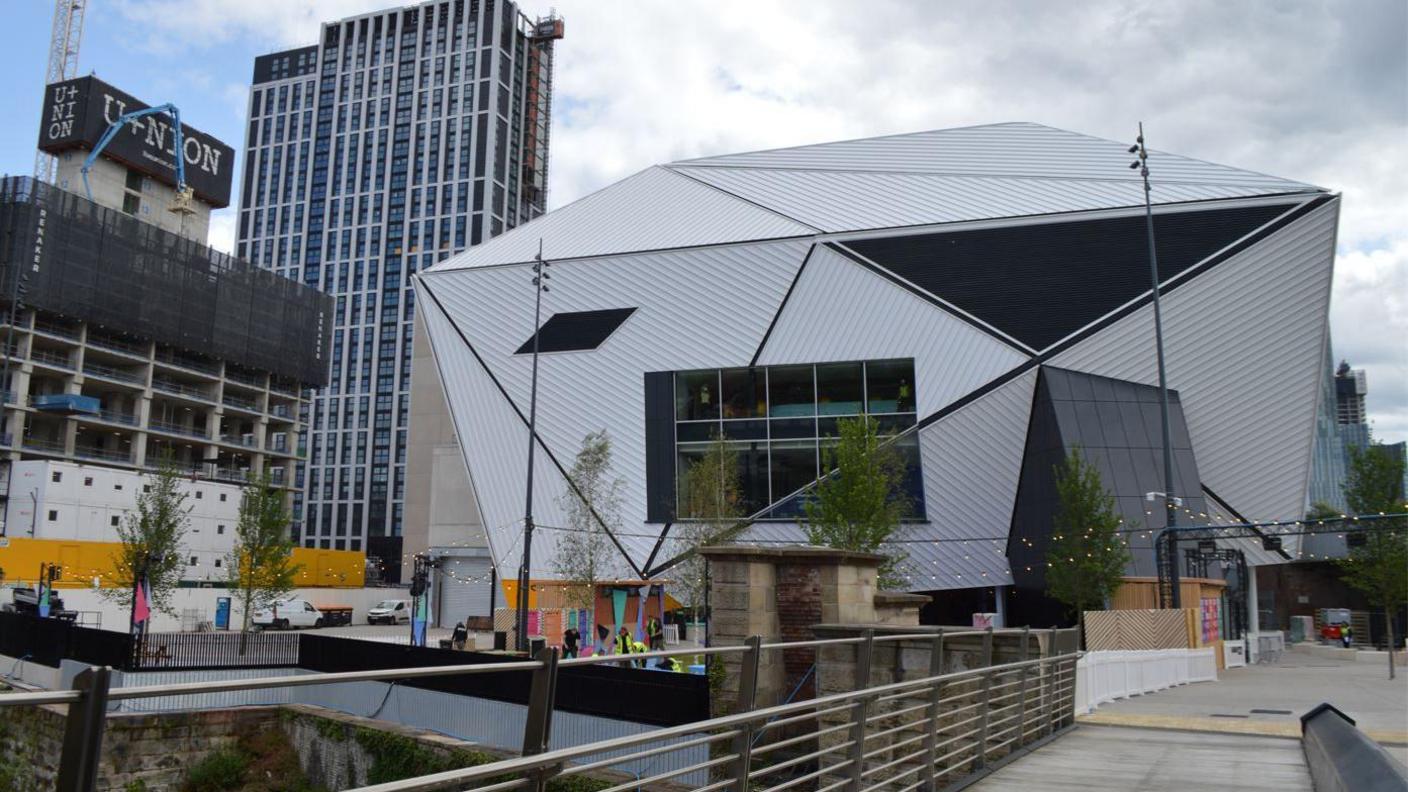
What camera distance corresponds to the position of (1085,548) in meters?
32.5

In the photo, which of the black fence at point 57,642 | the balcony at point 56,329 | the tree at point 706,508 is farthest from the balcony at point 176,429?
the black fence at point 57,642

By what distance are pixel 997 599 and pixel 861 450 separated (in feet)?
35.9

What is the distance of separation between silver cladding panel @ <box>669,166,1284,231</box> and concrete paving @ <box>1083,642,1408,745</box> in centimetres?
1712

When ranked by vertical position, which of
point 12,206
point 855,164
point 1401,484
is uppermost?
point 12,206

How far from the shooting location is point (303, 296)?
9250cm

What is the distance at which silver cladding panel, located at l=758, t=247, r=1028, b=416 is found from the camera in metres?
39.0

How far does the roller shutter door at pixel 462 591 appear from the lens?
5712cm

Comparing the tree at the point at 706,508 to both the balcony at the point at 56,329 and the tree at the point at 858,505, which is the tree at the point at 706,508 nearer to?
the tree at the point at 858,505

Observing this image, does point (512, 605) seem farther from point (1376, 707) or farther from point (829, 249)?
point (1376, 707)

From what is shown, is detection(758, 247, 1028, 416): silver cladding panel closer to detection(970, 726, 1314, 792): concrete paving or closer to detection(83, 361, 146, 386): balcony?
detection(970, 726, 1314, 792): concrete paving

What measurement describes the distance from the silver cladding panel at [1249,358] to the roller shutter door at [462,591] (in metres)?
33.4

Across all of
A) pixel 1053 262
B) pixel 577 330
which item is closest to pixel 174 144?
pixel 577 330

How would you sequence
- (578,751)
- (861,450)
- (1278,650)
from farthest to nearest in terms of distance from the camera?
(1278,650)
(861,450)
(578,751)

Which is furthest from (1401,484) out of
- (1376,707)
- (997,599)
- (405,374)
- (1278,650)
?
(405,374)
